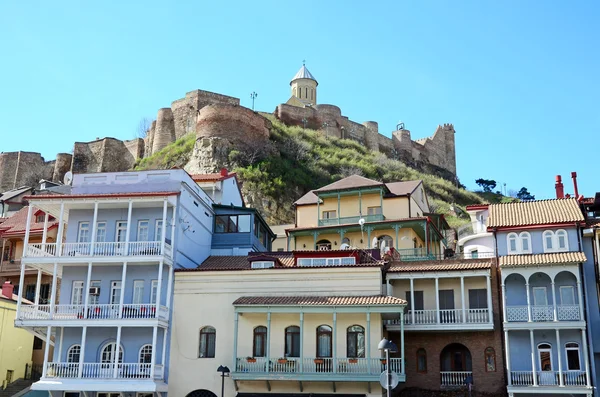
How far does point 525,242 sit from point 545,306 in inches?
135

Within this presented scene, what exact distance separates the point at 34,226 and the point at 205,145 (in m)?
23.7

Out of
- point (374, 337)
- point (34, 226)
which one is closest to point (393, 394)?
point (374, 337)

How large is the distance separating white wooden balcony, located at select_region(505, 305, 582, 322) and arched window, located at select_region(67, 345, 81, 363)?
17915 millimetres

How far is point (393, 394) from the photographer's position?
1198 inches

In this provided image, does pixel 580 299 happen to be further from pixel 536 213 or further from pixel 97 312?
pixel 97 312

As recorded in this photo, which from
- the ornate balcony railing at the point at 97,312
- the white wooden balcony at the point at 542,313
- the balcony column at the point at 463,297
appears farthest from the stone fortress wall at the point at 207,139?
the white wooden balcony at the point at 542,313

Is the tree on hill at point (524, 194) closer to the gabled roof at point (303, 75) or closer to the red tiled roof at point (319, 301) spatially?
the gabled roof at point (303, 75)

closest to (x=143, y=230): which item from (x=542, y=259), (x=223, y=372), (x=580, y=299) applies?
(x=223, y=372)

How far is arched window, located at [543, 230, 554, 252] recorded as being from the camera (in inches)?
1259

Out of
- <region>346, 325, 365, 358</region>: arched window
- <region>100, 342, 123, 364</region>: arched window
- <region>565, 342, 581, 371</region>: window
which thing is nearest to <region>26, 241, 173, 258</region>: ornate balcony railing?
<region>100, 342, 123, 364</region>: arched window

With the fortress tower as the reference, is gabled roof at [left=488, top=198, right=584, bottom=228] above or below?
below

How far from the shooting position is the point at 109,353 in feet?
104

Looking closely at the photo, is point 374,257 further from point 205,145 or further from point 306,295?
point 205,145

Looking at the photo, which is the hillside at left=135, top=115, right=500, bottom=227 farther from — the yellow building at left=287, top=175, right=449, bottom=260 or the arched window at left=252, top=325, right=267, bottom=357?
the arched window at left=252, top=325, right=267, bottom=357
